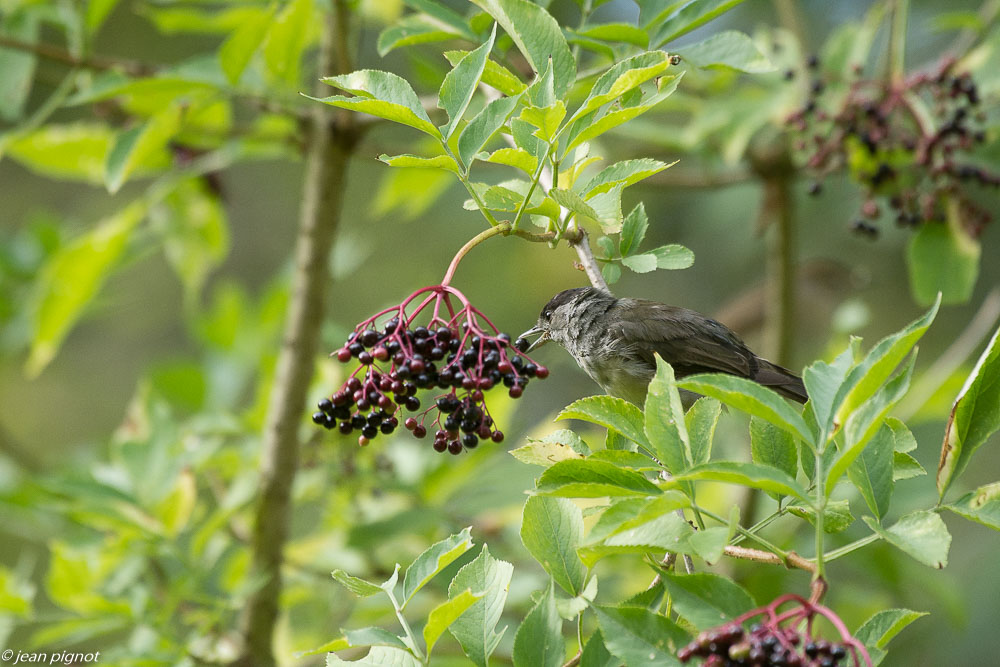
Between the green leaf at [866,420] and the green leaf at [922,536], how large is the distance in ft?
0.31

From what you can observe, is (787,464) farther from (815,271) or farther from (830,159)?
(815,271)

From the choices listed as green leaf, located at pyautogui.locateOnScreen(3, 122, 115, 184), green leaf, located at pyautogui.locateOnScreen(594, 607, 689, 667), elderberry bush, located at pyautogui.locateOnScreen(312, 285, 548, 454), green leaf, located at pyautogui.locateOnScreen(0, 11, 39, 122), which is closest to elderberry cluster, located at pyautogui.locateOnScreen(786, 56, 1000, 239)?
elderberry bush, located at pyautogui.locateOnScreen(312, 285, 548, 454)

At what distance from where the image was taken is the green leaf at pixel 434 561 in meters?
1.47

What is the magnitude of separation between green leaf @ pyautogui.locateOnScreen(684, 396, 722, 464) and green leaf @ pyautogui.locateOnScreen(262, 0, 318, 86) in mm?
1767

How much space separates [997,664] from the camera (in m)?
6.10

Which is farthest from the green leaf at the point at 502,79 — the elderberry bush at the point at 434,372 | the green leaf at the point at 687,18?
the green leaf at the point at 687,18

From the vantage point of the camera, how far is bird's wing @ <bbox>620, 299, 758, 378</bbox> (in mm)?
2961

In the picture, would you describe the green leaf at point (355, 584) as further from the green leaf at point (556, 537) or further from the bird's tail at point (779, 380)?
the bird's tail at point (779, 380)

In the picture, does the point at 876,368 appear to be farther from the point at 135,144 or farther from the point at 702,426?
the point at 135,144

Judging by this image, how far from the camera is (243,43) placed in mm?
2732

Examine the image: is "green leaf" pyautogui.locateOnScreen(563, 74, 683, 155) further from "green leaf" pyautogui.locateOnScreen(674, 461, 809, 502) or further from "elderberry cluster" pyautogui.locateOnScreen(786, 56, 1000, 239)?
"elderberry cluster" pyautogui.locateOnScreen(786, 56, 1000, 239)

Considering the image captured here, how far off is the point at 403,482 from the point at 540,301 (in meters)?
3.74

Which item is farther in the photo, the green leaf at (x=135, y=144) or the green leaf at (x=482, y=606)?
the green leaf at (x=135, y=144)

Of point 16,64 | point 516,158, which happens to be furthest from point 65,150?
point 516,158
